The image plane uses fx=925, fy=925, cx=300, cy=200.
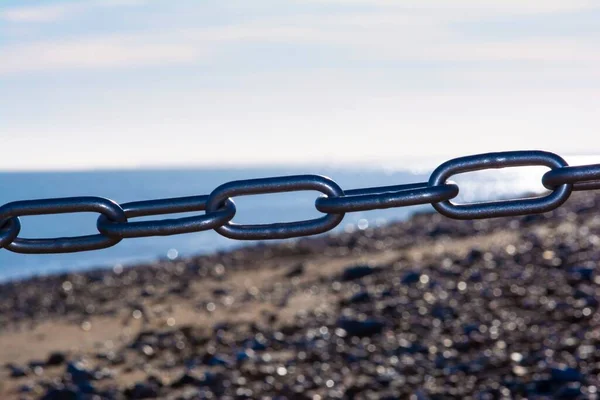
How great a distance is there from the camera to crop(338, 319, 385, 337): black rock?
15.8 feet

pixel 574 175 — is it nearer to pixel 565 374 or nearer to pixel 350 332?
pixel 565 374

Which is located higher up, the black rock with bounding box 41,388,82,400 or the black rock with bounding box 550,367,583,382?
the black rock with bounding box 550,367,583,382

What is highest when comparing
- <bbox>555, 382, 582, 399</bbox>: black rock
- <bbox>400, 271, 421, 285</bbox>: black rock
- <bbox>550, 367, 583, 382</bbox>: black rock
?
<bbox>400, 271, 421, 285</bbox>: black rock

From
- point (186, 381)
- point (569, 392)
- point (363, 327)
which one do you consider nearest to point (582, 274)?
point (363, 327)

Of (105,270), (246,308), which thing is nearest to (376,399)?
(246,308)

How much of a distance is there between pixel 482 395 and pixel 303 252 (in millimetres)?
7010

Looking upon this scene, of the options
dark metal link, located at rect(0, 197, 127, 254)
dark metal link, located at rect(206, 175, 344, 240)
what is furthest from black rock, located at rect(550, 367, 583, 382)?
dark metal link, located at rect(0, 197, 127, 254)

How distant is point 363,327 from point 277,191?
129 inches

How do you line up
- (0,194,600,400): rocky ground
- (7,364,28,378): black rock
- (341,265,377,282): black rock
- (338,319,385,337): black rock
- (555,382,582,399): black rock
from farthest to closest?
(341,265,377,282): black rock, (7,364,28,378): black rock, (338,319,385,337): black rock, (0,194,600,400): rocky ground, (555,382,582,399): black rock

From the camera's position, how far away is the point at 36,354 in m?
5.96

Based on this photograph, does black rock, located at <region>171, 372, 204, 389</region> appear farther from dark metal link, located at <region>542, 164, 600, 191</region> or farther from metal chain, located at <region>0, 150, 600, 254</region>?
dark metal link, located at <region>542, 164, 600, 191</region>

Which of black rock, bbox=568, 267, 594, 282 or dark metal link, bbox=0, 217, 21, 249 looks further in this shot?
black rock, bbox=568, 267, 594, 282

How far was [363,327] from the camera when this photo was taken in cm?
484

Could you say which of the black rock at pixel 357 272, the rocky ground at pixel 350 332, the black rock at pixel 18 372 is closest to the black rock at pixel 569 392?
the rocky ground at pixel 350 332
